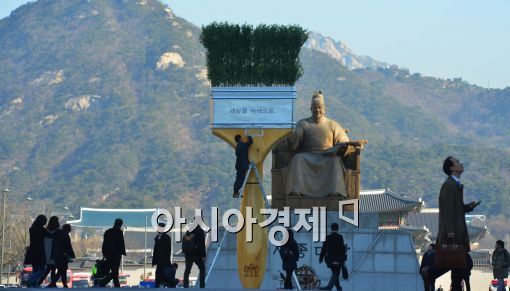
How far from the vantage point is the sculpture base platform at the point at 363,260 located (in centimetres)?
2541

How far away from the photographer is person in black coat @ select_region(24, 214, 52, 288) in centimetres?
1841

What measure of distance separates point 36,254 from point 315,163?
9.16m

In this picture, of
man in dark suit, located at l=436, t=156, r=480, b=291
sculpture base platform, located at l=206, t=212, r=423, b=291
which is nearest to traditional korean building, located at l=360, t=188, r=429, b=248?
sculpture base platform, located at l=206, t=212, r=423, b=291

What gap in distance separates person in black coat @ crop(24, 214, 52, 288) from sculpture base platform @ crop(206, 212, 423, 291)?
6958mm

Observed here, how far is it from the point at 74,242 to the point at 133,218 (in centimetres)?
1771

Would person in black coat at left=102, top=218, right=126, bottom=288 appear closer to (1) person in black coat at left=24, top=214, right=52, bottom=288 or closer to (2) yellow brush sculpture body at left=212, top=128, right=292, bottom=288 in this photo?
(1) person in black coat at left=24, top=214, right=52, bottom=288

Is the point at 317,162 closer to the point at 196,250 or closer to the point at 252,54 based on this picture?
the point at 252,54

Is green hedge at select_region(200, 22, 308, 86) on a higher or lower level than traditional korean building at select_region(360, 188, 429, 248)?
lower

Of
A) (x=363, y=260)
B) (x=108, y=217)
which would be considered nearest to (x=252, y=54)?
(x=363, y=260)

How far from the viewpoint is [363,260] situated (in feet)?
84.0

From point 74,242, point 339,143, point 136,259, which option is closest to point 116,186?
point 74,242

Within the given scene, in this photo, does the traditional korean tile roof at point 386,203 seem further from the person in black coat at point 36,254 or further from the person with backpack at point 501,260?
the person in black coat at point 36,254

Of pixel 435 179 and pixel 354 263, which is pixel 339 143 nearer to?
pixel 354 263

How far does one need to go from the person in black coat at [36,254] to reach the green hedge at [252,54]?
5.07 meters
